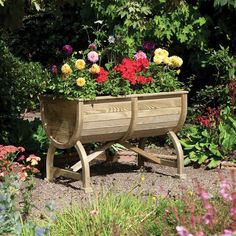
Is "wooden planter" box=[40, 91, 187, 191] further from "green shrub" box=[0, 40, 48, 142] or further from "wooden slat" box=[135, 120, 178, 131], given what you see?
"green shrub" box=[0, 40, 48, 142]

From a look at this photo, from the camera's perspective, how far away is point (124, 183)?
254 inches

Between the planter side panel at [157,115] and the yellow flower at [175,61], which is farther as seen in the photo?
the yellow flower at [175,61]

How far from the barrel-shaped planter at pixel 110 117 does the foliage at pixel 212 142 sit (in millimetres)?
692

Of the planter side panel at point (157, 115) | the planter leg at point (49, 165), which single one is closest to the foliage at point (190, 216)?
the planter side panel at point (157, 115)

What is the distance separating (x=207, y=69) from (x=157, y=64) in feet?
8.01

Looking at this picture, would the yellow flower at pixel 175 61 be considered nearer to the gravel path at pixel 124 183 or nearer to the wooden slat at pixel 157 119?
the wooden slat at pixel 157 119

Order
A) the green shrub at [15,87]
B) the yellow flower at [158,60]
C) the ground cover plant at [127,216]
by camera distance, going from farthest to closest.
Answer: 1. the green shrub at [15,87]
2. the yellow flower at [158,60]
3. the ground cover plant at [127,216]

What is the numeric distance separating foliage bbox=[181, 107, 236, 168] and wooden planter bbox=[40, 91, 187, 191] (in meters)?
0.58

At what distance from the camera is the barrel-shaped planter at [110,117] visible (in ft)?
19.9

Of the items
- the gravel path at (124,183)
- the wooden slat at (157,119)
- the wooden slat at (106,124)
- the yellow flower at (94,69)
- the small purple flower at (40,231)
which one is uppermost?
the yellow flower at (94,69)

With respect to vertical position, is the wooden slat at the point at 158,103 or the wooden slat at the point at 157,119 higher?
the wooden slat at the point at 158,103

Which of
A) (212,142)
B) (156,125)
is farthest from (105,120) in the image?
(212,142)

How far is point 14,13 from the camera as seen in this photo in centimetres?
594

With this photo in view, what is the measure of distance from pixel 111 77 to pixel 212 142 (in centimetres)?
171
